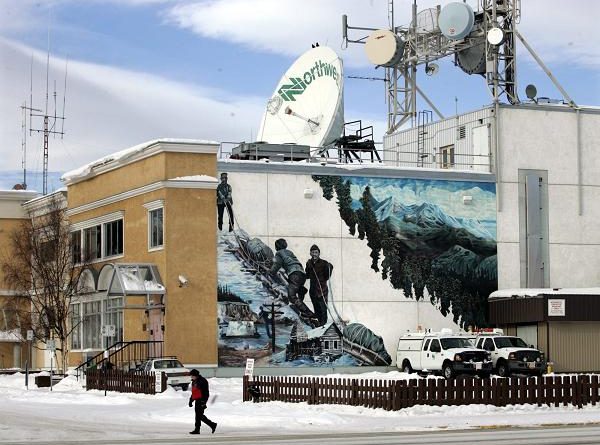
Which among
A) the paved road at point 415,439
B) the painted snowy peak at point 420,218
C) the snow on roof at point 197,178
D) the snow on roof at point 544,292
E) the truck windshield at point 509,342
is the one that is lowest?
the paved road at point 415,439

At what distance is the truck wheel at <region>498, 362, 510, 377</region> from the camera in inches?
1955

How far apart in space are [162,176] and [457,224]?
14.6 meters

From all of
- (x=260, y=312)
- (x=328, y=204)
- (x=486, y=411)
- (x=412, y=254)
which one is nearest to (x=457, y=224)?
(x=412, y=254)

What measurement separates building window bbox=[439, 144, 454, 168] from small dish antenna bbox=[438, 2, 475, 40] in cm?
569

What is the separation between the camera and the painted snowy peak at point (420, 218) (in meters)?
56.6

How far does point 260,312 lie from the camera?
52.9 meters

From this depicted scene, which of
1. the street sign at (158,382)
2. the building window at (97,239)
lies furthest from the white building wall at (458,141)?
the street sign at (158,382)

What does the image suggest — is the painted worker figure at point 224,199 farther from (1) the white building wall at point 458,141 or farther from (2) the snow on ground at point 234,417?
(2) the snow on ground at point 234,417

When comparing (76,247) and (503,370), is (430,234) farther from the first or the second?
(76,247)

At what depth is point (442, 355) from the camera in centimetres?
5019

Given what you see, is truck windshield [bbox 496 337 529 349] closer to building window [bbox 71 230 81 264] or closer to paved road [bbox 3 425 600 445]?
paved road [bbox 3 425 600 445]

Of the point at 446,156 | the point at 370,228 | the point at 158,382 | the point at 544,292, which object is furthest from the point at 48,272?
the point at 544,292

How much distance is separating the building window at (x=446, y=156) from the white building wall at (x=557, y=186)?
3.88 meters

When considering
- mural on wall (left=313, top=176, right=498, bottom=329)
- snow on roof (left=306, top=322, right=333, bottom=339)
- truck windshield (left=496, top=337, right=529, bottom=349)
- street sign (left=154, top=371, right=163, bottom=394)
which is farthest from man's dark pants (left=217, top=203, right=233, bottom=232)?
truck windshield (left=496, top=337, right=529, bottom=349)
